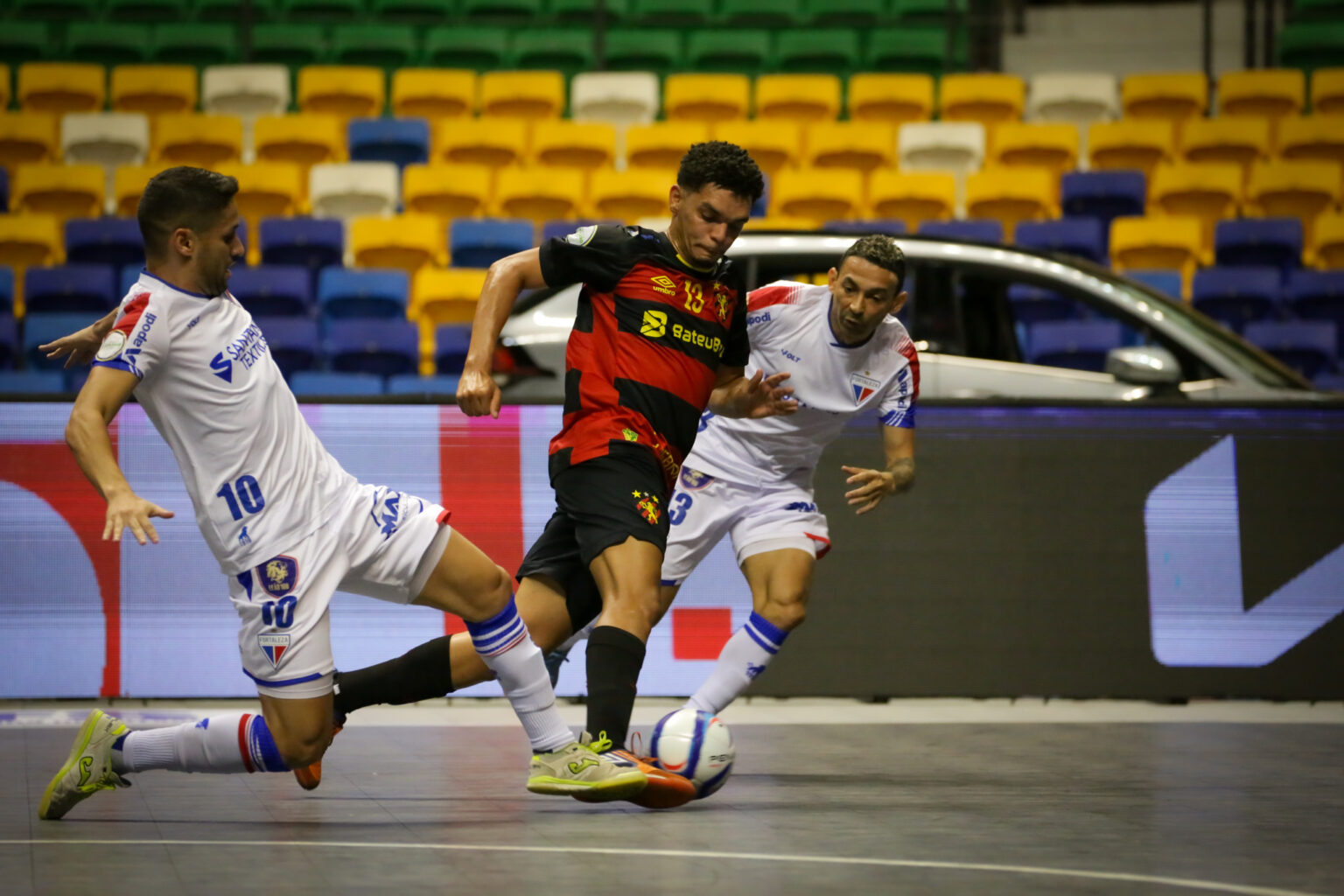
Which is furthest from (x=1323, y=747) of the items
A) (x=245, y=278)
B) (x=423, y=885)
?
(x=245, y=278)

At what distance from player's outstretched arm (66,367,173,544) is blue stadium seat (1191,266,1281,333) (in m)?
10.2

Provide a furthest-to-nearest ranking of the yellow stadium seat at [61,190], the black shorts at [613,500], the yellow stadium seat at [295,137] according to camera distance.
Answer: the yellow stadium seat at [295,137] → the yellow stadium seat at [61,190] → the black shorts at [613,500]

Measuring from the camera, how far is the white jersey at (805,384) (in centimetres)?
571

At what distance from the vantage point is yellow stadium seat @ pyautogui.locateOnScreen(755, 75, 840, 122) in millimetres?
15695

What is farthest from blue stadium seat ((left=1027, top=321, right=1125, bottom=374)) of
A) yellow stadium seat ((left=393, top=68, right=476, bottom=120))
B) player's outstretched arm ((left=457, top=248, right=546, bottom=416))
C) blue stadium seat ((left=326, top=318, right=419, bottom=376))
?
yellow stadium seat ((left=393, top=68, right=476, bottom=120))

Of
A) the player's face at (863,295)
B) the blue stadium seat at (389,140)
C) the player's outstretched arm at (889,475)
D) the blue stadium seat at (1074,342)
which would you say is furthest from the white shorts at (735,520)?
the blue stadium seat at (389,140)

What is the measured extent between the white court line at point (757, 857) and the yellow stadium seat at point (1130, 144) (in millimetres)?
12040

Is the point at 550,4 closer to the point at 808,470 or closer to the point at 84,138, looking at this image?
the point at 84,138

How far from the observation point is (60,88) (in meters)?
→ 15.7

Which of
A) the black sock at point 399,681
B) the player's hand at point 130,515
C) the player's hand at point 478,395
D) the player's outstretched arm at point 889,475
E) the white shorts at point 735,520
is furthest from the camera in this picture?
the white shorts at point 735,520

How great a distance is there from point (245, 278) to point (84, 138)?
3885mm

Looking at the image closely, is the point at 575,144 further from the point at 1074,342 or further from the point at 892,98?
the point at 1074,342

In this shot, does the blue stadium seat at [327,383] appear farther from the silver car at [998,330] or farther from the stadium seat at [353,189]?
the stadium seat at [353,189]

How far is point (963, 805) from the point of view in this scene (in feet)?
16.0
